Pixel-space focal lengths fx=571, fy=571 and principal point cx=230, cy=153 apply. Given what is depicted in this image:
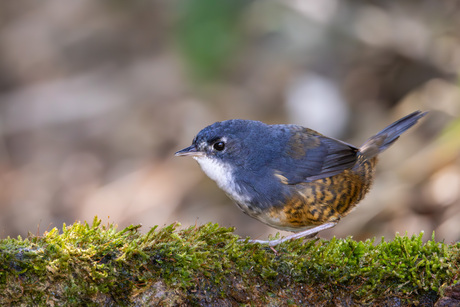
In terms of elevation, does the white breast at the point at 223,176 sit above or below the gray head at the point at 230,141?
below

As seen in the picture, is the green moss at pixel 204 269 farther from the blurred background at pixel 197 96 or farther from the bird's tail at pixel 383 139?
the blurred background at pixel 197 96

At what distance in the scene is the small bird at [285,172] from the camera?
344 cm

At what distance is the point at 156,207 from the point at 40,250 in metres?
5.00

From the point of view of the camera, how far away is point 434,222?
19.6 ft

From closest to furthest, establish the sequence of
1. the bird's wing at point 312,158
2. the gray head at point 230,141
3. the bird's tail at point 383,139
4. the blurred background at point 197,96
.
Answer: the bird's wing at point 312,158 → the gray head at point 230,141 → the bird's tail at point 383,139 → the blurred background at point 197,96

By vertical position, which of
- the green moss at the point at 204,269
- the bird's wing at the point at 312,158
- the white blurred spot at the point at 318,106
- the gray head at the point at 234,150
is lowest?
the green moss at the point at 204,269

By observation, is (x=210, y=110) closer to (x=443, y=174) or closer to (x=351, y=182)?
(x=443, y=174)

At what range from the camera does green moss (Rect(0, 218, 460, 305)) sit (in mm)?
2232

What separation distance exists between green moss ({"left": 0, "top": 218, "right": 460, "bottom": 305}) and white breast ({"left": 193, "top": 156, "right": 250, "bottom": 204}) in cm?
73

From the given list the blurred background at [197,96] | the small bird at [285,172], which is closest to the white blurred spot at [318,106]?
the blurred background at [197,96]

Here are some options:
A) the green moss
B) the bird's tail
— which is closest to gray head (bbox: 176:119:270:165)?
the bird's tail

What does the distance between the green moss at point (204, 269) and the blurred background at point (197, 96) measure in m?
2.63

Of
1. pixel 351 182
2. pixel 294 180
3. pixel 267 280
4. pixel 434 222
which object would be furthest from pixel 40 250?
pixel 434 222

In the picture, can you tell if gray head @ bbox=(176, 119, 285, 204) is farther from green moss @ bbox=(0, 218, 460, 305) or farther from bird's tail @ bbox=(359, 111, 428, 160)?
green moss @ bbox=(0, 218, 460, 305)
